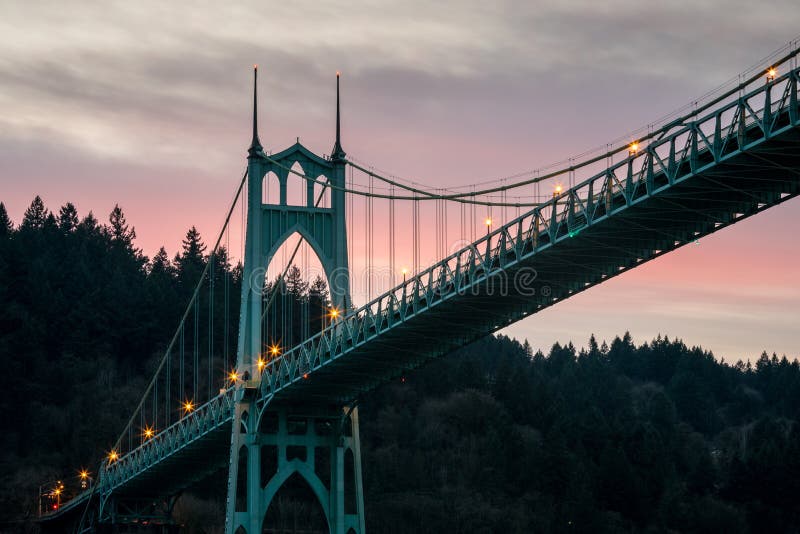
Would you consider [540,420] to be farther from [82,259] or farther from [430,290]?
[430,290]

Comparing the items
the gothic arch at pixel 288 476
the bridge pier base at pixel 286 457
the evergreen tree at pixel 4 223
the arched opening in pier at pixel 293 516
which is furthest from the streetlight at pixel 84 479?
the evergreen tree at pixel 4 223

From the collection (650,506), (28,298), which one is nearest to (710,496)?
(650,506)

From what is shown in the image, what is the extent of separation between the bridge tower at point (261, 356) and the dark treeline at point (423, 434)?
86.0 ft

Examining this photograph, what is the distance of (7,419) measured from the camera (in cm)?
11562

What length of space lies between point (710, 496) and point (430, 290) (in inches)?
3021

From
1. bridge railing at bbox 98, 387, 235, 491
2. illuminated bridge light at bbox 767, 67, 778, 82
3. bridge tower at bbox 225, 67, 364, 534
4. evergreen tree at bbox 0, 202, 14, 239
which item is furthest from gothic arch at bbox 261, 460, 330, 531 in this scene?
evergreen tree at bbox 0, 202, 14, 239

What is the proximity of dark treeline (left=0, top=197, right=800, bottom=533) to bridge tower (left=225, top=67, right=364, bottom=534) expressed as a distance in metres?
26.2

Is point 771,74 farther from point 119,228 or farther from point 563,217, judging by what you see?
point 119,228

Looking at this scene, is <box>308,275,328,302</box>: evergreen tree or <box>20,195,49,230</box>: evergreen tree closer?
<box>308,275,328,302</box>: evergreen tree

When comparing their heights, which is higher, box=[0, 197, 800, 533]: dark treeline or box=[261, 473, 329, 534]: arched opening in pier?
box=[0, 197, 800, 533]: dark treeline

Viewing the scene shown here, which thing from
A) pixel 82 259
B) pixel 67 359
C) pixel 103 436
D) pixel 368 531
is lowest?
pixel 368 531

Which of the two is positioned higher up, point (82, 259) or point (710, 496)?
point (82, 259)

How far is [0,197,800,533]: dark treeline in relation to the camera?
4387 inches

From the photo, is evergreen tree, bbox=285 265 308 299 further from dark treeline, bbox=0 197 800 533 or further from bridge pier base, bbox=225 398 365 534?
bridge pier base, bbox=225 398 365 534
